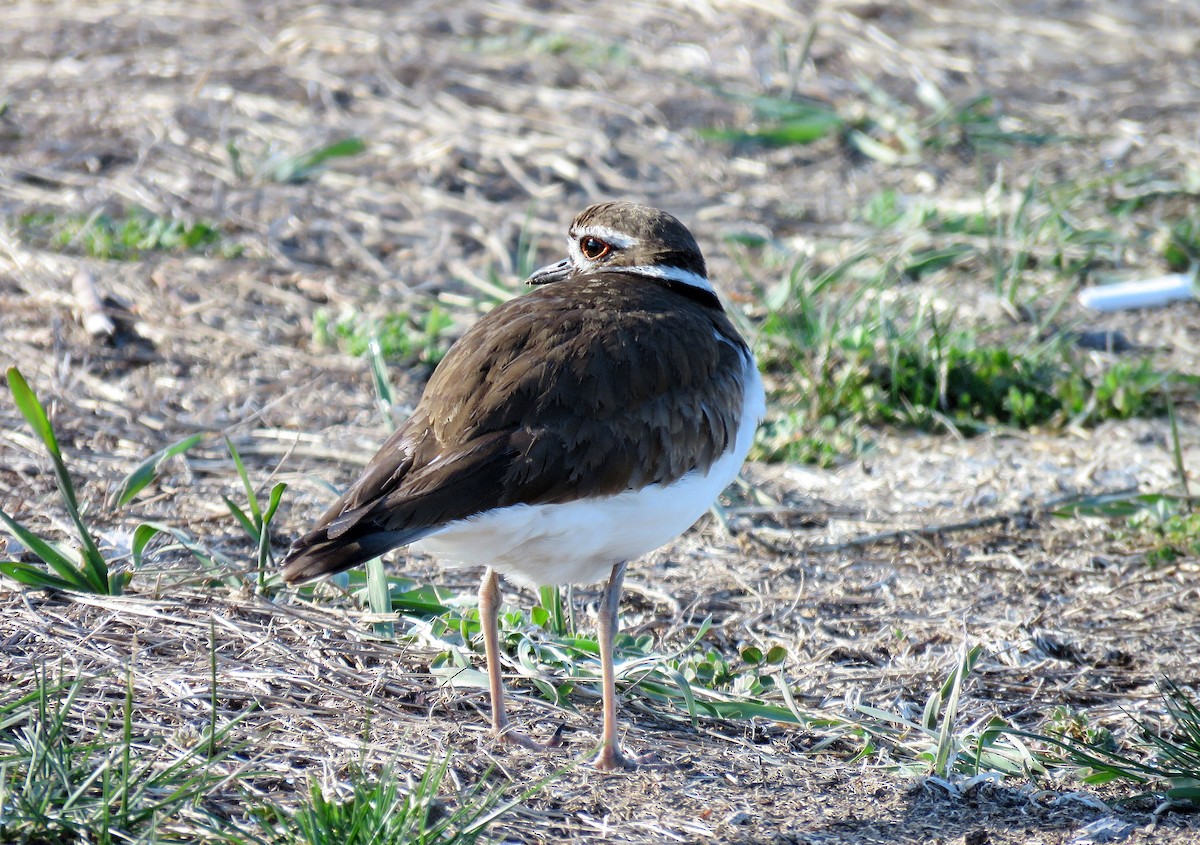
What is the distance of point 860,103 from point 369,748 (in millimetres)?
6883

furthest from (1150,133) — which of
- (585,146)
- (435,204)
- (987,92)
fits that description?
(435,204)

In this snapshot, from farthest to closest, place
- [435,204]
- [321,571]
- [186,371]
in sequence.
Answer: [435,204]
[186,371]
[321,571]

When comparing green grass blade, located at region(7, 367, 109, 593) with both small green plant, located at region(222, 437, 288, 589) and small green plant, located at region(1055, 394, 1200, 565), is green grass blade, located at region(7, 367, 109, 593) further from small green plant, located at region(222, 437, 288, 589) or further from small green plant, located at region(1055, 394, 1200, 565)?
small green plant, located at region(1055, 394, 1200, 565)

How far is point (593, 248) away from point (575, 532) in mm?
1346

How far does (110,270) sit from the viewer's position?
6777mm

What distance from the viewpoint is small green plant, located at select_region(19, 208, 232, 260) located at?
22.9 ft

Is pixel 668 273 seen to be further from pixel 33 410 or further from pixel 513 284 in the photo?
pixel 513 284

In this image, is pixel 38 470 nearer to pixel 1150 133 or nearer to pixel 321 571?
pixel 321 571

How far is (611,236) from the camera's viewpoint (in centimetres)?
464

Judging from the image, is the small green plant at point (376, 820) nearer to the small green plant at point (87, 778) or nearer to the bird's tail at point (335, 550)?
the small green plant at point (87, 778)

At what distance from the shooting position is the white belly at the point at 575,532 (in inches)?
142

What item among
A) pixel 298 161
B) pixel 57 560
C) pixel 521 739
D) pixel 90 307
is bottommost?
pixel 521 739

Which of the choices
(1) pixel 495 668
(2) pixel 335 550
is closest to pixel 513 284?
(1) pixel 495 668

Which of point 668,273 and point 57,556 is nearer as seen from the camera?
point 57,556
